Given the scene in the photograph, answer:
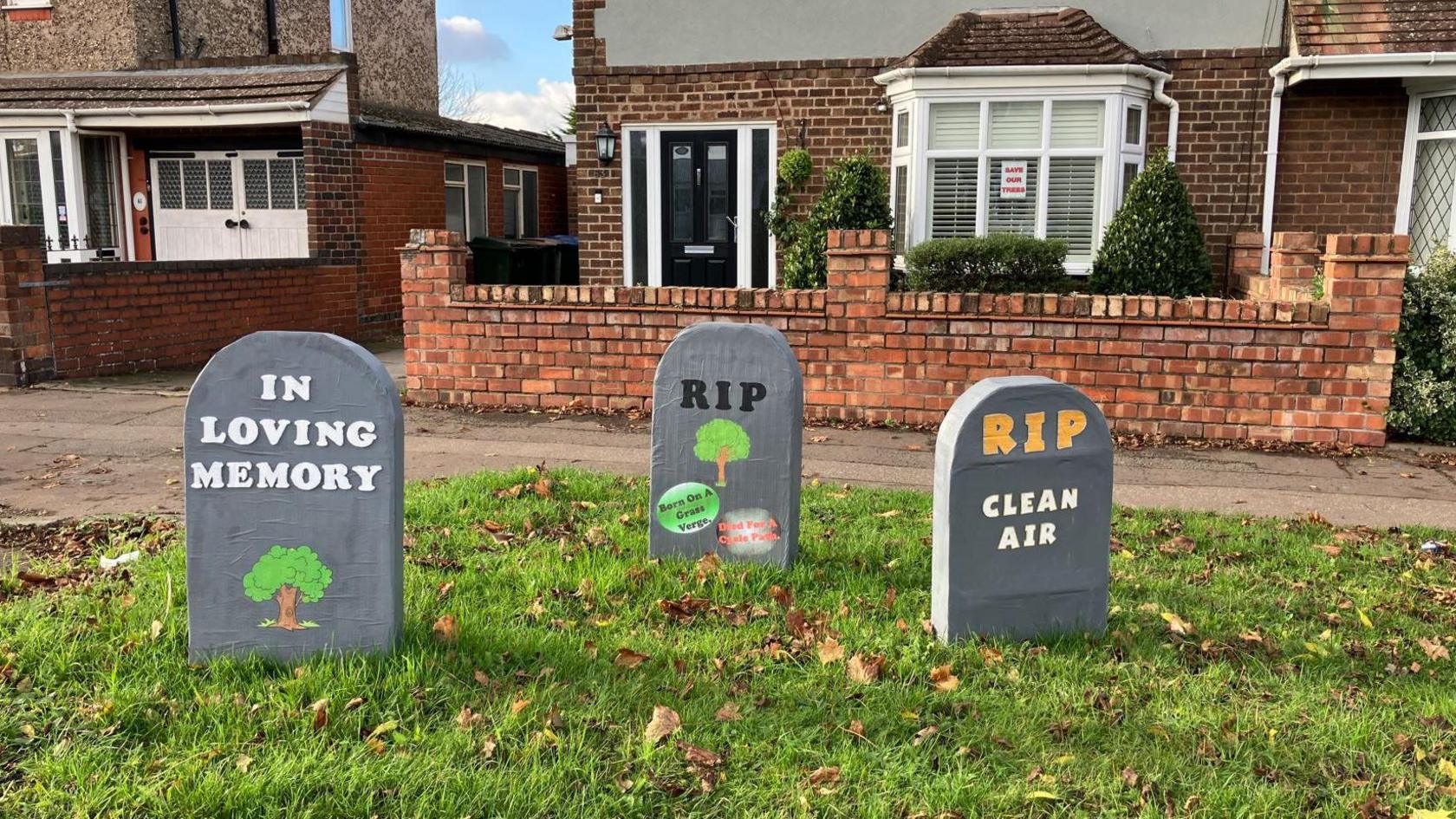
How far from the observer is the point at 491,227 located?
60.6 feet

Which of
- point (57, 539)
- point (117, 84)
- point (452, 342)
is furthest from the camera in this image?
point (117, 84)

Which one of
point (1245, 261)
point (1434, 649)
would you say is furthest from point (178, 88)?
point (1434, 649)

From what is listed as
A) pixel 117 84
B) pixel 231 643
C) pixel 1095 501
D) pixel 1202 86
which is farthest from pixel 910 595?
pixel 117 84

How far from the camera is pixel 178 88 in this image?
14516 mm

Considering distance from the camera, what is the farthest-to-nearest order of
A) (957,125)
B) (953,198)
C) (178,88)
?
(178,88) → (953,198) → (957,125)

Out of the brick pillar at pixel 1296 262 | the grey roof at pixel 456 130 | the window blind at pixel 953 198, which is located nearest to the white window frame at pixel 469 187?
the grey roof at pixel 456 130

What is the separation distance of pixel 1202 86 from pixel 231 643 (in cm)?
1141

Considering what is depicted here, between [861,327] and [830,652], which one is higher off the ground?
[861,327]

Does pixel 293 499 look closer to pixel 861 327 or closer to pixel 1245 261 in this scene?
pixel 861 327

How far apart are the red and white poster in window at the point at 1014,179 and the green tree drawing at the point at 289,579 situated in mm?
9827

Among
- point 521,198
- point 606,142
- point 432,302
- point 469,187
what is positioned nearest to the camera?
point 432,302

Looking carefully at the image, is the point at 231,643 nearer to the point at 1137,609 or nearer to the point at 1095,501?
the point at 1095,501

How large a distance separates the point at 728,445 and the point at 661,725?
1.74 metres

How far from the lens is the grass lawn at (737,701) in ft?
9.96
